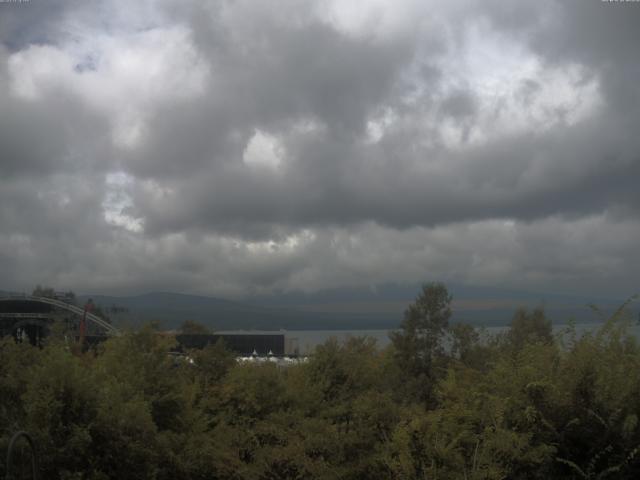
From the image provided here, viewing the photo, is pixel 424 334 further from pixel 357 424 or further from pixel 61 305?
pixel 61 305

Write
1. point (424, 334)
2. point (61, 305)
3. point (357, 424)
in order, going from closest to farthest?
point (357, 424), point (424, 334), point (61, 305)

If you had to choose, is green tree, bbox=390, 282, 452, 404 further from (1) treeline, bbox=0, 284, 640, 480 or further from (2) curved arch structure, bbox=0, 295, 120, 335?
(2) curved arch structure, bbox=0, 295, 120, 335

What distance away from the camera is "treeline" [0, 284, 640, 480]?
11.5 meters

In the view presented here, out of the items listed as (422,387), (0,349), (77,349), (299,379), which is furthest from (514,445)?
(422,387)

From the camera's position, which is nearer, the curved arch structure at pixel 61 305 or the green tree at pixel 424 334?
the green tree at pixel 424 334

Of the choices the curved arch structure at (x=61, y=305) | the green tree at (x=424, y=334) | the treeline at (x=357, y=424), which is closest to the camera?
the treeline at (x=357, y=424)

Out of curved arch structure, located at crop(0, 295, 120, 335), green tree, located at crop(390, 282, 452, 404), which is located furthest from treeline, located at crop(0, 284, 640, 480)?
curved arch structure, located at crop(0, 295, 120, 335)

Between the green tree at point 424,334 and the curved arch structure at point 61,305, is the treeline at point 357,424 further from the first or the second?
the curved arch structure at point 61,305

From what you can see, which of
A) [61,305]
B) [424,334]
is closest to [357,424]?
[424,334]

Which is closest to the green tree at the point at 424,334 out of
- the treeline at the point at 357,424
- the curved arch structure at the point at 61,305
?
the treeline at the point at 357,424

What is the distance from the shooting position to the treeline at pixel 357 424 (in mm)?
11453

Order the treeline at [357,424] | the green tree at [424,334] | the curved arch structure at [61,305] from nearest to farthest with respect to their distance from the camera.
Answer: the treeline at [357,424], the green tree at [424,334], the curved arch structure at [61,305]

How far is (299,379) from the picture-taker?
19.4 metres

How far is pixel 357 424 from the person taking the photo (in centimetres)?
1427
